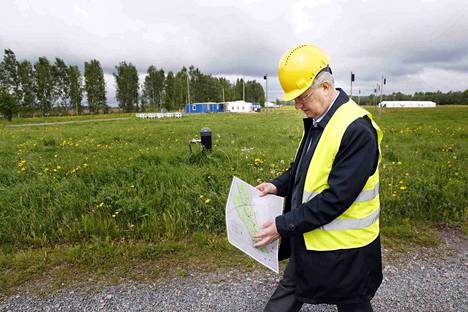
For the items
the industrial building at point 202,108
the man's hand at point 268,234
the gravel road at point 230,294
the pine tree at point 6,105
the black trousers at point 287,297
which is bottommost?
the gravel road at point 230,294

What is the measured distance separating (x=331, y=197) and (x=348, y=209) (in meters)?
0.24

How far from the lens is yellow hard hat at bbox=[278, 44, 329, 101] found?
1.50 m

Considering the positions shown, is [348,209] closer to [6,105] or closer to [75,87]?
[6,105]

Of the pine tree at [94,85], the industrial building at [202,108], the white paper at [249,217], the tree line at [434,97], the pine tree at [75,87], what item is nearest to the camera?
the white paper at [249,217]

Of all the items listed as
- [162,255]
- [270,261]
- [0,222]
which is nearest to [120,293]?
[162,255]

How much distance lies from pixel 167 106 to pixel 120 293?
238ft

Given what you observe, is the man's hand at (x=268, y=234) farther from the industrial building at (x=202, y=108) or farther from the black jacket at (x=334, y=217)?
the industrial building at (x=202, y=108)

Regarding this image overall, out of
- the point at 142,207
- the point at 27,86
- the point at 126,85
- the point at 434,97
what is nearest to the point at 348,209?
the point at 142,207

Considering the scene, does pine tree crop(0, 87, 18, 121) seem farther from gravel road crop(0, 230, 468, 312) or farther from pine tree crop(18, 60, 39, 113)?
gravel road crop(0, 230, 468, 312)

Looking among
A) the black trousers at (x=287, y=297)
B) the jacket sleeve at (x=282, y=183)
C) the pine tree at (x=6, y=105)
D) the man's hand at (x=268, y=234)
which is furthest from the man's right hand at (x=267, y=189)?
the pine tree at (x=6, y=105)

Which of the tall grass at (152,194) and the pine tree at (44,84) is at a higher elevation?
the pine tree at (44,84)

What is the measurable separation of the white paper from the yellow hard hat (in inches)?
31.3

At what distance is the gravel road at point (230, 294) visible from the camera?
2.44 metres

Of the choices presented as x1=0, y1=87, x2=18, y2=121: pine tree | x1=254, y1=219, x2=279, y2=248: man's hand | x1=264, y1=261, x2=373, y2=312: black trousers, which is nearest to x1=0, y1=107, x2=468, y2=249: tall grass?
x1=264, y1=261, x2=373, y2=312: black trousers
